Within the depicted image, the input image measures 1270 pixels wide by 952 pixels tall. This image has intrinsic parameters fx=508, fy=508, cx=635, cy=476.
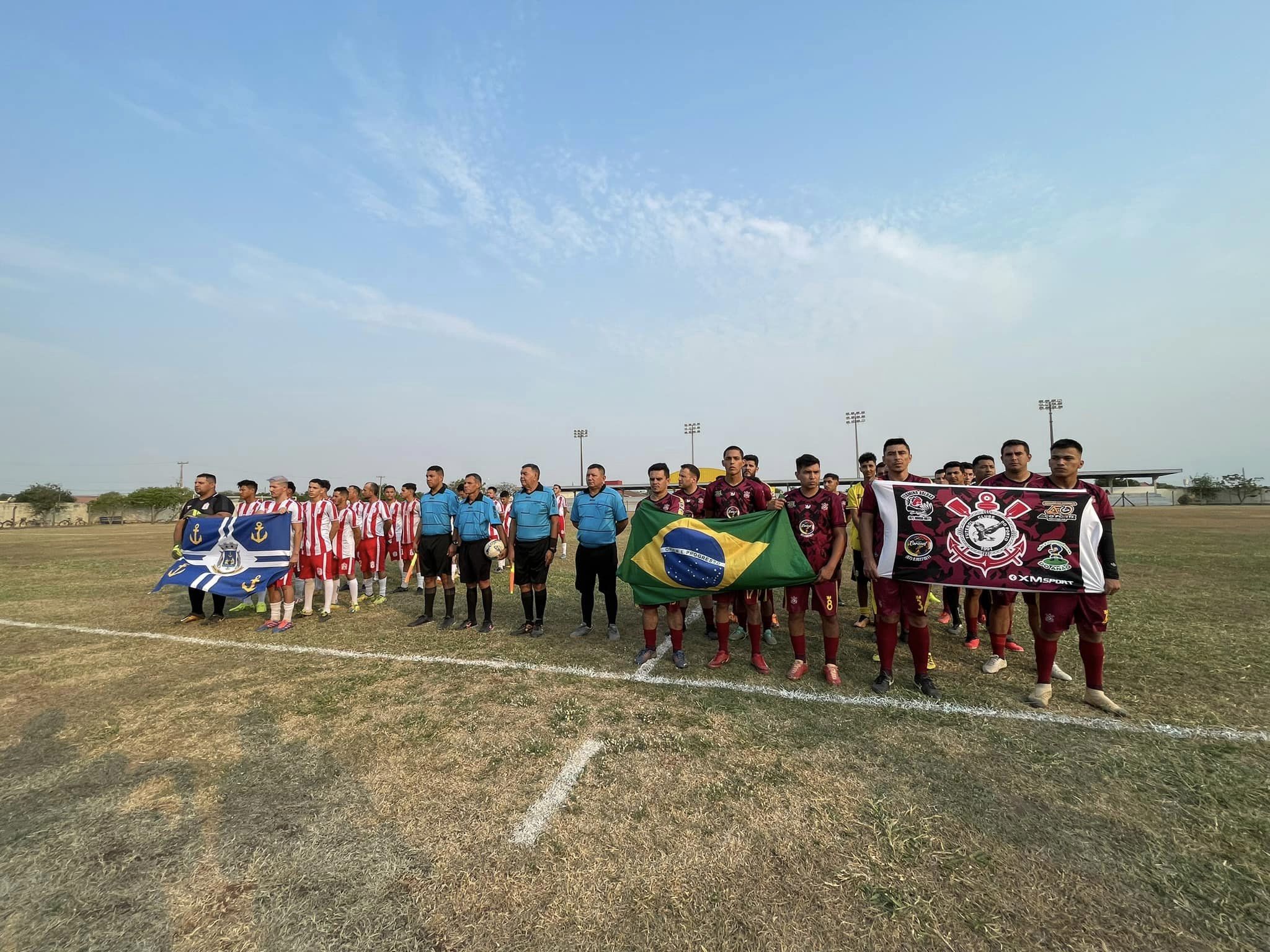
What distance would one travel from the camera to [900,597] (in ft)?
15.2

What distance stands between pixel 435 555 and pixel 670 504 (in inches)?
135

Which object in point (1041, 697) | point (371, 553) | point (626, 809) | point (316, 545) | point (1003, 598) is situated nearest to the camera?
point (626, 809)

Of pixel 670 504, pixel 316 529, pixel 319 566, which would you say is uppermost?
pixel 670 504

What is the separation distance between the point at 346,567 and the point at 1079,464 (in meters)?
9.51

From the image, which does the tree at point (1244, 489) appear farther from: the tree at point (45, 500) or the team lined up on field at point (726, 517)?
the tree at point (45, 500)

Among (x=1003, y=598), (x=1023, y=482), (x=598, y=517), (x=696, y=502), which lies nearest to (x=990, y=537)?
(x=1003, y=598)

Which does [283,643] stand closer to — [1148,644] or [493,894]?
[493,894]

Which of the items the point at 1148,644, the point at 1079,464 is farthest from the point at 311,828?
the point at 1148,644

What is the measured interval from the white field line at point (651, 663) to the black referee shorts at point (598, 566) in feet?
3.07

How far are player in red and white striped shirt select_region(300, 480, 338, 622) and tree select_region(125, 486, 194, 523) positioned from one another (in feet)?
240

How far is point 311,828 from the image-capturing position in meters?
2.62

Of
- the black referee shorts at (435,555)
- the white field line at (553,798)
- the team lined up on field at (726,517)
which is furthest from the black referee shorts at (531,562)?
the white field line at (553,798)

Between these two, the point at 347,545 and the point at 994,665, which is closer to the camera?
the point at 994,665

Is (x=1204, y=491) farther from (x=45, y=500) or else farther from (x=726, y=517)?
(x=45, y=500)
